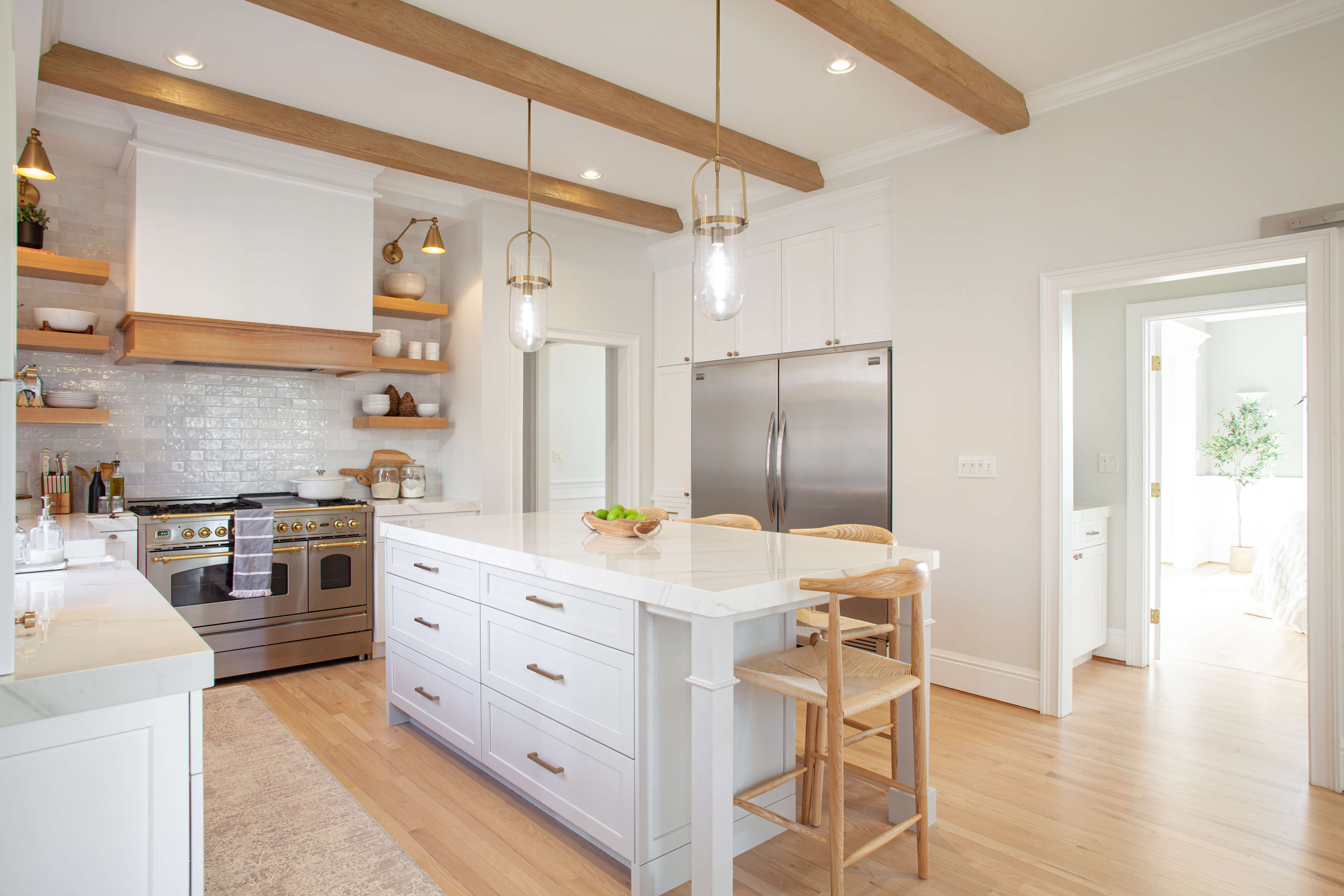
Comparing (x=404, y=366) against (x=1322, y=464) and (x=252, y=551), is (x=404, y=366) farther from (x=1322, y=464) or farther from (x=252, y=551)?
(x=1322, y=464)

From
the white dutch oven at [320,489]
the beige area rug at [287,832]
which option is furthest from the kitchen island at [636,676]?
the white dutch oven at [320,489]

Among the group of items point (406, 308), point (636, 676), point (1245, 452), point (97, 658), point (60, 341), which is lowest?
point (636, 676)

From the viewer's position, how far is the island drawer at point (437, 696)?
2637 mm

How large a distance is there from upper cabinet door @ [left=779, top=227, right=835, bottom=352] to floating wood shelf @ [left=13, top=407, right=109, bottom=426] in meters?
3.62

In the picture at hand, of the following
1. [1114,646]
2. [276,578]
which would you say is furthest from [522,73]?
[1114,646]

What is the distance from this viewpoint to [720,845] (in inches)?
68.5

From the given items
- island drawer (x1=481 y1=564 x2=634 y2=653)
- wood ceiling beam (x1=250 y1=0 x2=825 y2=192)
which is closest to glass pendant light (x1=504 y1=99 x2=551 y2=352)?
wood ceiling beam (x1=250 y1=0 x2=825 y2=192)

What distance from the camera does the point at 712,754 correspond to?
173 centimetres

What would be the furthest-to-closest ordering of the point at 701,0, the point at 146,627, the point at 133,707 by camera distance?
the point at 701,0
the point at 146,627
the point at 133,707

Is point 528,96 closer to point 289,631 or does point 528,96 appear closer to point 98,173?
point 98,173

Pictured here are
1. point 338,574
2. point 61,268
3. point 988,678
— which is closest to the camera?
point 61,268

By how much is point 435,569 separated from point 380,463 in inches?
84.4

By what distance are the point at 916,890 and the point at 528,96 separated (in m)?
3.13

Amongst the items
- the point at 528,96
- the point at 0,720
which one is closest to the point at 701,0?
the point at 528,96
